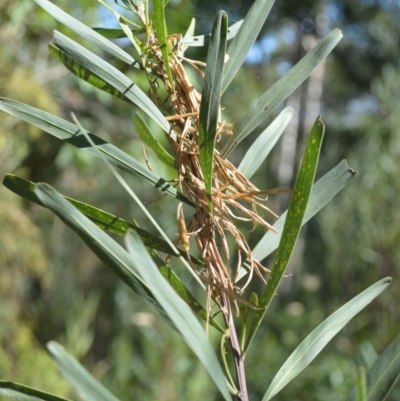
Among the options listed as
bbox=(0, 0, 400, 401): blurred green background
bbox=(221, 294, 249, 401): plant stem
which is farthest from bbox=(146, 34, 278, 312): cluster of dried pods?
bbox=(0, 0, 400, 401): blurred green background

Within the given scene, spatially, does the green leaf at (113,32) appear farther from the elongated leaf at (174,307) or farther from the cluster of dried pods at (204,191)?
the elongated leaf at (174,307)

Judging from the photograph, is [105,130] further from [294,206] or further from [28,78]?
[294,206]

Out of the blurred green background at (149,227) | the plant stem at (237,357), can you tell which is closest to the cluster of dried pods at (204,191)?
the plant stem at (237,357)

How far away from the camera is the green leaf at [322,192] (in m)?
0.28

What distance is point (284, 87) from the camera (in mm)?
290

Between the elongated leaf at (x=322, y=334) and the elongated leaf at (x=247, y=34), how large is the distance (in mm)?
121

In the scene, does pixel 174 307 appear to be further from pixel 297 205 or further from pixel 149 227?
pixel 149 227

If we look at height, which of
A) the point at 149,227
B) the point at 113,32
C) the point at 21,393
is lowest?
the point at 149,227

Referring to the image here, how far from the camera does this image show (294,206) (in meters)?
0.23

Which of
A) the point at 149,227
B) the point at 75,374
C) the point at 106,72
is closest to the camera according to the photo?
the point at 75,374

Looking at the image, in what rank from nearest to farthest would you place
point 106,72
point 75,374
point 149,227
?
point 75,374 → point 106,72 → point 149,227

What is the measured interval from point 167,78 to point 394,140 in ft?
5.66

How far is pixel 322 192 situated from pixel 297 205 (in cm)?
6

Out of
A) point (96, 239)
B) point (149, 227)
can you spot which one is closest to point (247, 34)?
point (96, 239)
